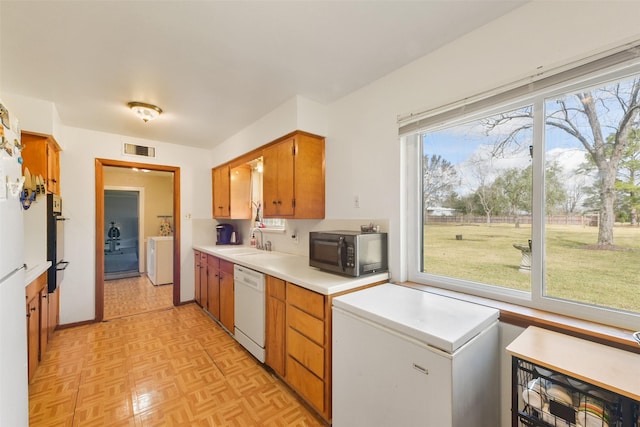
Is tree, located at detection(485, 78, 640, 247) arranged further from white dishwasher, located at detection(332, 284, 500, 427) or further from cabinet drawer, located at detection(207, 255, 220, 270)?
cabinet drawer, located at detection(207, 255, 220, 270)

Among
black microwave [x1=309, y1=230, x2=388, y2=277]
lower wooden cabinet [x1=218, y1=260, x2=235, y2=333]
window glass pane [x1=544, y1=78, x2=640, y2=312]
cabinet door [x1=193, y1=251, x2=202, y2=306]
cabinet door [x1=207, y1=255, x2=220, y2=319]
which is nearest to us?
window glass pane [x1=544, y1=78, x2=640, y2=312]

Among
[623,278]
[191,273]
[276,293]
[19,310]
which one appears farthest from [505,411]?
[191,273]

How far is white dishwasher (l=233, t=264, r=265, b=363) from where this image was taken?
2.31 m

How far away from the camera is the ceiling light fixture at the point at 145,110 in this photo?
256cm

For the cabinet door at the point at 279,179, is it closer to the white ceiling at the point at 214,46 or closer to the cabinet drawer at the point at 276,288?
the white ceiling at the point at 214,46

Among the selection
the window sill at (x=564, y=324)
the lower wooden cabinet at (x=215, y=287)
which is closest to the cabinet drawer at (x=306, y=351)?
the window sill at (x=564, y=324)

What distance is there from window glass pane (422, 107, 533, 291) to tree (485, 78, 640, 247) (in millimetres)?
189

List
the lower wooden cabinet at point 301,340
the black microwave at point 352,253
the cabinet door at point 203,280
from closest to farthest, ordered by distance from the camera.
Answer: the lower wooden cabinet at point 301,340 → the black microwave at point 352,253 → the cabinet door at point 203,280

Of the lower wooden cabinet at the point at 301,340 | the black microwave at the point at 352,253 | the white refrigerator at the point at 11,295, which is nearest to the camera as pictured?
the white refrigerator at the point at 11,295

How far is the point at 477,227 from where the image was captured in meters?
1.78

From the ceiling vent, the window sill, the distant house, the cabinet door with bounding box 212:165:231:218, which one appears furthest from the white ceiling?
the window sill

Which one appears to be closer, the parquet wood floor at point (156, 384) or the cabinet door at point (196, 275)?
the parquet wood floor at point (156, 384)

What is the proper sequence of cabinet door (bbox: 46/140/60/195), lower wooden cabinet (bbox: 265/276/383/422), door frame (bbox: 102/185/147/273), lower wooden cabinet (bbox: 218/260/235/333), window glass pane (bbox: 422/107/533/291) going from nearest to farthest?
1. window glass pane (bbox: 422/107/533/291)
2. lower wooden cabinet (bbox: 265/276/383/422)
3. cabinet door (bbox: 46/140/60/195)
4. lower wooden cabinet (bbox: 218/260/235/333)
5. door frame (bbox: 102/185/147/273)

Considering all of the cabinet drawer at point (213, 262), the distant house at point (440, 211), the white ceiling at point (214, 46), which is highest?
the white ceiling at point (214, 46)
